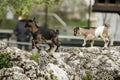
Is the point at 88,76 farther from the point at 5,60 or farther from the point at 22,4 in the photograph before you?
the point at 22,4

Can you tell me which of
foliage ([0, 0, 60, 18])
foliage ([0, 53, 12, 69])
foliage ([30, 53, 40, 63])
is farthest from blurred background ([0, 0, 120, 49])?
foliage ([0, 53, 12, 69])

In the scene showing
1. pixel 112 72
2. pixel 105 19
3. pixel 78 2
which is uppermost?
pixel 112 72

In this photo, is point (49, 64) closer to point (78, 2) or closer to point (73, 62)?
point (73, 62)

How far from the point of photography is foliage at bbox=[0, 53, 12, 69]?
1748 centimetres

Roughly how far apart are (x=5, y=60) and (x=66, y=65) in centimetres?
191

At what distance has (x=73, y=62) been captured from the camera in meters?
19.3

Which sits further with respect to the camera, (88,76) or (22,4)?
(22,4)

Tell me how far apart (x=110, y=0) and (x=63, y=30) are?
913 cm

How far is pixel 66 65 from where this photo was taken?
18.7m

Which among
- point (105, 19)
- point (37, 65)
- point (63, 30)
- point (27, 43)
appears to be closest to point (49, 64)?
point (37, 65)

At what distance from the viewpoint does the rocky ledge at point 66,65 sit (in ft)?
56.1

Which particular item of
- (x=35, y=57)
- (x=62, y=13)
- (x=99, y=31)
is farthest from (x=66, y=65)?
(x=62, y=13)

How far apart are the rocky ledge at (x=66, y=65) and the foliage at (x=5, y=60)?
0.12m

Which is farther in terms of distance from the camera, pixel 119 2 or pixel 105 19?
pixel 105 19
